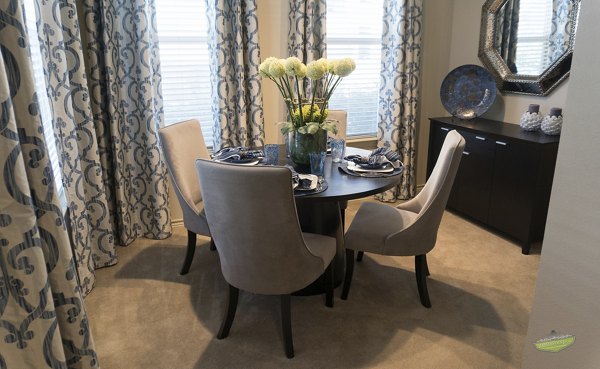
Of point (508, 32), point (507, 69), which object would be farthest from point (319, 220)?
point (508, 32)

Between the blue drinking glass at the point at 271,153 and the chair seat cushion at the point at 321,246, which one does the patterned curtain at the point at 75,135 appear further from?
the chair seat cushion at the point at 321,246

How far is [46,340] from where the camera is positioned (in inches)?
50.9

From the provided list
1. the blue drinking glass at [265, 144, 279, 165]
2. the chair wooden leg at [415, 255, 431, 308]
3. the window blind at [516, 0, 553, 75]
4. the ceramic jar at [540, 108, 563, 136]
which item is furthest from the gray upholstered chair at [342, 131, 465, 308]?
the window blind at [516, 0, 553, 75]

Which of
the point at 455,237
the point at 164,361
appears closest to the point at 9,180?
the point at 164,361

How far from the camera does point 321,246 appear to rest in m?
2.20

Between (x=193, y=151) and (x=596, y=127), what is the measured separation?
234 centimetres

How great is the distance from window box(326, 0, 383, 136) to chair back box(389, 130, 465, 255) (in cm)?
189

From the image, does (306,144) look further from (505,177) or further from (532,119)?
(532,119)

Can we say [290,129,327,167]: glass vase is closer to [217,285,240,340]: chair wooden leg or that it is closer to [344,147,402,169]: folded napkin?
[344,147,402,169]: folded napkin

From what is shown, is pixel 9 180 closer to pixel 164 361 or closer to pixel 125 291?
pixel 164 361

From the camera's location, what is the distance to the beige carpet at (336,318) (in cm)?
206

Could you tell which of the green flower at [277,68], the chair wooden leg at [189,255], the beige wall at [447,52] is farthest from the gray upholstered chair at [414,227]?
the beige wall at [447,52]

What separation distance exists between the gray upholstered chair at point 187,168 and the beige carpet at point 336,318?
357mm

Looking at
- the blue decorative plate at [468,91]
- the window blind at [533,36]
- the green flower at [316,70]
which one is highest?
the window blind at [533,36]
